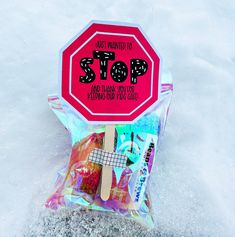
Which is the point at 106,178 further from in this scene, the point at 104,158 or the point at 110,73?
the point at 110,73

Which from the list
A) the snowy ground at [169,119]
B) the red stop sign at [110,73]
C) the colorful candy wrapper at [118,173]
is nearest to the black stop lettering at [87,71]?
the red stop sign at [110,73]

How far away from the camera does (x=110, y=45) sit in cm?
77

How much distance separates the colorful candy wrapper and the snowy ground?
3 centimetres

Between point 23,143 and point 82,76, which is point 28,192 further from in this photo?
point 82,76

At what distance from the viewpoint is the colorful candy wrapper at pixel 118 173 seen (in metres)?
0.82

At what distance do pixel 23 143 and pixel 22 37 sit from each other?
42 cm

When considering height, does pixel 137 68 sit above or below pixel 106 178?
above

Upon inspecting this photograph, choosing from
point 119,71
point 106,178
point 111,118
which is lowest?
point 106,178

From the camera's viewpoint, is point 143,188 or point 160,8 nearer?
point 143,188

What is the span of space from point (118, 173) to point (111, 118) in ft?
0.43

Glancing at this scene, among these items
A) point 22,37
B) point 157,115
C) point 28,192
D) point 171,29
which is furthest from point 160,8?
point 28,192

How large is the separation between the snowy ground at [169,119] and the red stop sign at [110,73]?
9.0 inches

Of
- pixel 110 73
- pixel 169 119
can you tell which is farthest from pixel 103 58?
pixel 169 119

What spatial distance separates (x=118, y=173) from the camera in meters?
0.83
